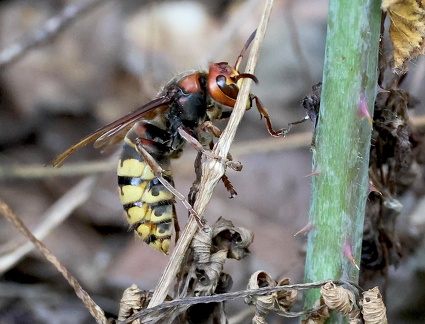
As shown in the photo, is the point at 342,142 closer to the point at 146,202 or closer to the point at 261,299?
the point at 261,299

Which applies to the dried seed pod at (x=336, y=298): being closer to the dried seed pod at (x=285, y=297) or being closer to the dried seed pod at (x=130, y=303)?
the dried seed pod at (x=285, y=297)

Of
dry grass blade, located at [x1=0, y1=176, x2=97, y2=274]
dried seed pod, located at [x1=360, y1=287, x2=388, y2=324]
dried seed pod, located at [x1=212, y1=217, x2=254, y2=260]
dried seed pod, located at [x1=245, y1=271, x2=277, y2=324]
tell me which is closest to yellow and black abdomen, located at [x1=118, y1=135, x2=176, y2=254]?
dried seed pod, located at [x1=212, y1=217, x2=254, y2=260]

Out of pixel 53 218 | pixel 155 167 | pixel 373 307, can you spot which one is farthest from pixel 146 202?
pixel 53 218

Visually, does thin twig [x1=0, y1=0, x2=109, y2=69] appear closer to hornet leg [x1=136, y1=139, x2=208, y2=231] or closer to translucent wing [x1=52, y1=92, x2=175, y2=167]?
translucent wing [x1=52, y1=92, x2=175, y2=167]

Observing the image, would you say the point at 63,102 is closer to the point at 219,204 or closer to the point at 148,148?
the point at 219,204

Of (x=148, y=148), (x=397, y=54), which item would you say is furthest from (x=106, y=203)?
(x=397, y=54)

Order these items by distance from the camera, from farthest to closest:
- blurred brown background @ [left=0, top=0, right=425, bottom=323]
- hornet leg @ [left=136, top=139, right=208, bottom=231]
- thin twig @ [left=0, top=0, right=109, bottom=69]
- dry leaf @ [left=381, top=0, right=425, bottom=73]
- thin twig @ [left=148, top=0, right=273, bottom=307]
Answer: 1. thin twig @ [left=0, top=0, right=109, bottom=69]
2. blurred brown background @ [left=0, top=0, right=425, bottom=323]
3. hornet leg @ [left=136, top=139, right=208, bottom=231]
4. thin twig @ [left=148, top=0, right=273, bottom=307]
5. dry leaf @ [left=381, top=0, right=425, bottom=73]

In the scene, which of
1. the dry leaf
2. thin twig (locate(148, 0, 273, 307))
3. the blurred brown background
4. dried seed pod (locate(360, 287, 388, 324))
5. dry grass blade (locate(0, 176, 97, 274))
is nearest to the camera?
the dry leaf
